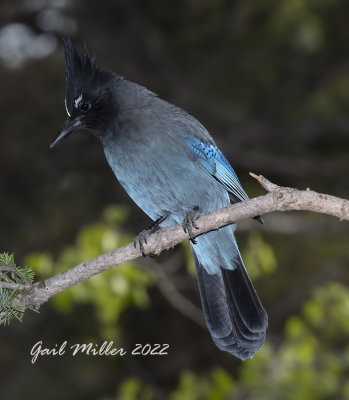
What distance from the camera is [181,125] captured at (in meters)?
4.04

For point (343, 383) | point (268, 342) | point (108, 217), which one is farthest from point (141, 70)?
point (343, 383)

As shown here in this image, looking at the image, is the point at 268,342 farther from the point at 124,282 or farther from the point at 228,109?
the point at 228,109

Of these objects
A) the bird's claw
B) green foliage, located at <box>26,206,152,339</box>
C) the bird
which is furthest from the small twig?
green foliage, located at <box>26,206,152,339</box>

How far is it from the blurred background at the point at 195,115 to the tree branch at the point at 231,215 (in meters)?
2.75

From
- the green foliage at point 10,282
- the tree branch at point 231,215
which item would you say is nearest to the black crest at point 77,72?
the tree branch at point 231,215

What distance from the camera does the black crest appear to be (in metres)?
3.99

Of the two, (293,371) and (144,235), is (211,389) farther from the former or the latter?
(144,235)

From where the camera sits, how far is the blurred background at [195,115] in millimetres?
6227

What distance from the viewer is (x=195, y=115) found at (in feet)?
20.6

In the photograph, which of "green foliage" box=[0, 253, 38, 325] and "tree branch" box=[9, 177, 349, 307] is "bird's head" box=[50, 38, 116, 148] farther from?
"green foliage" box=[0, 253, 38, 325]

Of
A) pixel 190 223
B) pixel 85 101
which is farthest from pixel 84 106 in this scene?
pixel 190 223

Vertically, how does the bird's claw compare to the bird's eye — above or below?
below

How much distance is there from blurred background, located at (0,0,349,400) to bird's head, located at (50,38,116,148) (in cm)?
204

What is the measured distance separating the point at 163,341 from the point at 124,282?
91.3 inches
